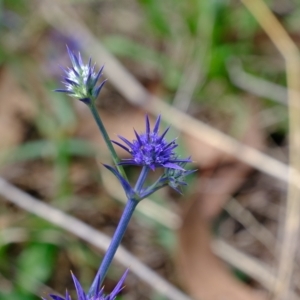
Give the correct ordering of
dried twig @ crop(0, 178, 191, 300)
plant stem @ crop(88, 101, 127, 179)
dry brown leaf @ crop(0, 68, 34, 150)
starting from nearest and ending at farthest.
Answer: plant stem @ crop(88, 101, 127, 179)
dried twig @ crop(0, 178, 191, 300)
dry brown leaf @ crop(0, 68, 34, 150)

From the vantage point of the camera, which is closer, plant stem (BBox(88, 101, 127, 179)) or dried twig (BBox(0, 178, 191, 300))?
plant stem (BBox(88, 101, 127, 179))

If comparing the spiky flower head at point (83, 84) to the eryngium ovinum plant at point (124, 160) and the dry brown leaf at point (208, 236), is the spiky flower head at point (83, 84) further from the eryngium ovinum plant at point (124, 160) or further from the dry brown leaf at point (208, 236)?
the dry brown leaf at point (208, 236)

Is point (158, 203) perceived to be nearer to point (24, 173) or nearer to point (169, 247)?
point (169, 247)

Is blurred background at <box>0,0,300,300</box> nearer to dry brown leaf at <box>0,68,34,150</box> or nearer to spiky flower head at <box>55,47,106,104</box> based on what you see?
dry brown leaf at <box>0,68,34,150</box>

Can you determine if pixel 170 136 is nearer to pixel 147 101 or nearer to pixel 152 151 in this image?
pixel 147 101

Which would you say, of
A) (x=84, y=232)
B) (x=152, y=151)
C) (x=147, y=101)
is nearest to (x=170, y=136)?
(x=147, y=101)

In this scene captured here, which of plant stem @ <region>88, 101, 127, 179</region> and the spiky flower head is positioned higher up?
the spiky flower head

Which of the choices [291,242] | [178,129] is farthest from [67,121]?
[291,242]

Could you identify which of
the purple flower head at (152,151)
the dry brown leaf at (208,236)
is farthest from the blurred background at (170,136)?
the purple flower head at (152,151)

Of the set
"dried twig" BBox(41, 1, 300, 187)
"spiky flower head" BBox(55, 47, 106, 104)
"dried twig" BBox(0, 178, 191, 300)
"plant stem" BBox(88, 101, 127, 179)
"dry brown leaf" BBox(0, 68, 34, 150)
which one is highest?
"dried twig" BBox(41, 1, 300, 187)

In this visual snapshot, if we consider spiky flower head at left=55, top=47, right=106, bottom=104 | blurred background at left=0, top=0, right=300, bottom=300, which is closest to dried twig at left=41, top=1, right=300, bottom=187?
blurred background at left=0, top=0, right=300, bottom=300
